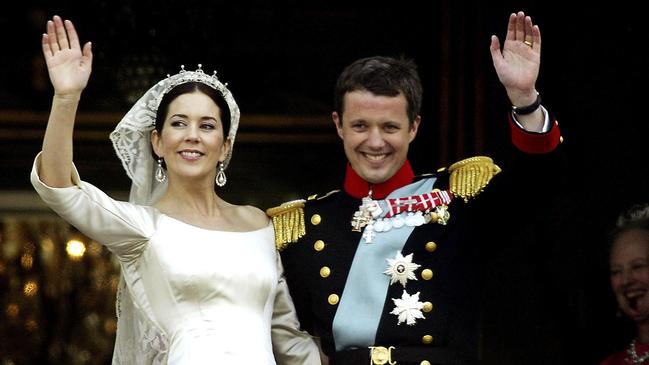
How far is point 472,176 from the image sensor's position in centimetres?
417

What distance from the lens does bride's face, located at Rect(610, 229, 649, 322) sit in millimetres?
4816

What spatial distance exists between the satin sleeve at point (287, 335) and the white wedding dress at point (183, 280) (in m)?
0.06

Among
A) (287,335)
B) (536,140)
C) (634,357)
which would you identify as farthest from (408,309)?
(634,357)

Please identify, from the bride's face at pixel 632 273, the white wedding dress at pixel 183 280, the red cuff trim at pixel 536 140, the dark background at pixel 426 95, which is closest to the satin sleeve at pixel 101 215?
the white wedding dress at pixel 183 280

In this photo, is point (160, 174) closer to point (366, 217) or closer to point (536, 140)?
point (366, 217)

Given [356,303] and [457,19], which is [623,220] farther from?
[356,303]

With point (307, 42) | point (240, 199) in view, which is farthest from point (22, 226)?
point (307, 42)

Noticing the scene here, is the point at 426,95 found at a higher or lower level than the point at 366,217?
higher

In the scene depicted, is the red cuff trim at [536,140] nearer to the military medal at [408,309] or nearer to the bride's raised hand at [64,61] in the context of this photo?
the military medal at [408,309]

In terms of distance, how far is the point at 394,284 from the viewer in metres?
4.13

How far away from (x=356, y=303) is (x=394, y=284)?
0.11 m

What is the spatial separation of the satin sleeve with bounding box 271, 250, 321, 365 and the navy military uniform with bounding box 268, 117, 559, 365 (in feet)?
0.20

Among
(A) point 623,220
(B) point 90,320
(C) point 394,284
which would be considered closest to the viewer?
(C) point 394,284

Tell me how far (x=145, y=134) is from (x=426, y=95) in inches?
61.3
